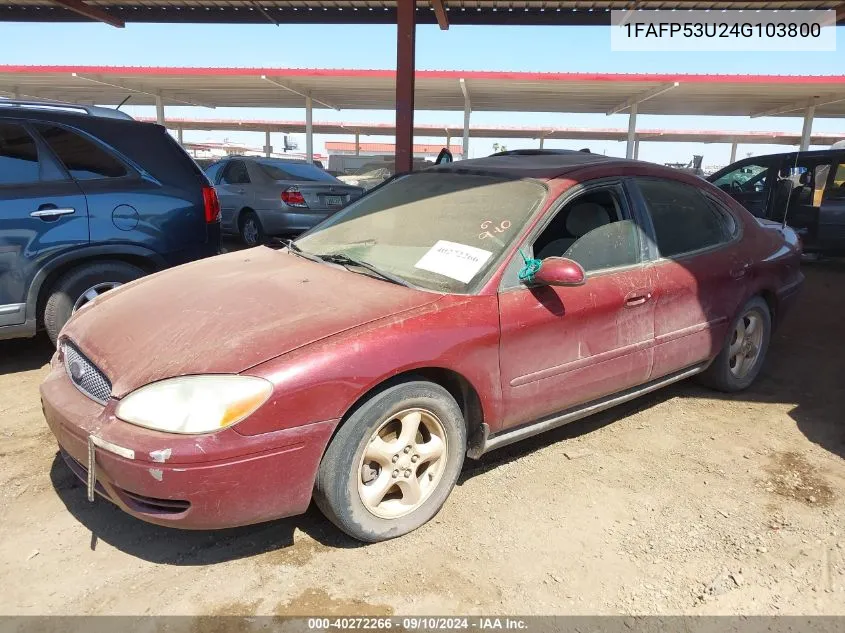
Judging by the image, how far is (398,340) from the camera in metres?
2.35

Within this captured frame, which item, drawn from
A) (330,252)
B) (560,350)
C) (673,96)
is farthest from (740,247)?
(673,96)

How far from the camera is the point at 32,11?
8828mm

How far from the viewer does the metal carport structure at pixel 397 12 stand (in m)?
7.39

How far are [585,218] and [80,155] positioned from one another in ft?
11.6

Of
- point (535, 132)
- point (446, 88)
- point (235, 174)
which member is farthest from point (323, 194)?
point (535, 132)

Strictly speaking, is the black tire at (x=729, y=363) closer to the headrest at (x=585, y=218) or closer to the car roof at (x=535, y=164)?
the car roof at (x=535, y=164)

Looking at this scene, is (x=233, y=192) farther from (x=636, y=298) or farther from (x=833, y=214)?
(x=833, y=214)

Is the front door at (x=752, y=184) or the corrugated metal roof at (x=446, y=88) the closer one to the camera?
the front door at (x=752, y=184)

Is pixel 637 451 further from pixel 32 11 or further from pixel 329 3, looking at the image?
pixel 32 11

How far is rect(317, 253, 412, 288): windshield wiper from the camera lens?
9.07 feet

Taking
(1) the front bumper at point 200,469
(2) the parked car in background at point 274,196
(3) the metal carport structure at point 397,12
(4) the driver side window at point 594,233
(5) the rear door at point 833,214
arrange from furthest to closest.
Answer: (2) the parked car in background at point 274,196 → (5) the rear door at point 833,214 → (3) the metal carport structure at point 397,12 → (4) the driver side window at point 594,233 → (1) the front bumper at point 200,469

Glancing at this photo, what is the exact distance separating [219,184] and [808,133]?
1924 cm

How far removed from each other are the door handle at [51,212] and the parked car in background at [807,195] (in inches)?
317

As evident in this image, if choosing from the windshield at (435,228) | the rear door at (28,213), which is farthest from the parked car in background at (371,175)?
the windshield at (435,228)
